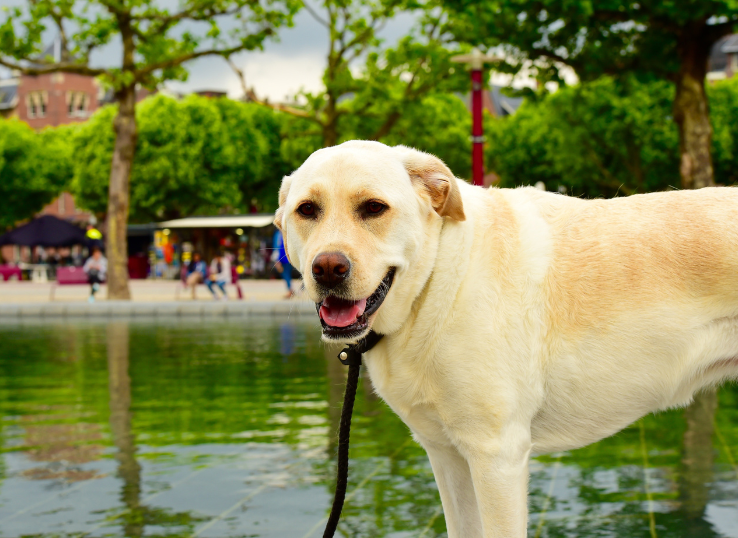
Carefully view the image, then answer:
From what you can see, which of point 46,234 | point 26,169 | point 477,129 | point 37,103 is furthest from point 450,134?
point 37,103

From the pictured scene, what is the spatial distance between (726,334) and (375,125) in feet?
132

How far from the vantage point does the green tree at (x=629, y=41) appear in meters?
16.9

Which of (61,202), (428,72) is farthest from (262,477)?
(61,202)

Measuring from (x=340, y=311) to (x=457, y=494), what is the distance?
840 mm

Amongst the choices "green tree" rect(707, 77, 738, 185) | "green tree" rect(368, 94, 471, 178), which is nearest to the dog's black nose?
"green tree" rect(368, 94, 471, 178)

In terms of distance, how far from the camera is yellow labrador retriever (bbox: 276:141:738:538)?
2877 mm

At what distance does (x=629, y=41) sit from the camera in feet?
61.1

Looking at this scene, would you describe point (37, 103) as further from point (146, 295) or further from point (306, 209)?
point (306, 209)

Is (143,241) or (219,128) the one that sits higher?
(219,128)

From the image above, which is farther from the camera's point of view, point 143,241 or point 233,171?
point 143,241

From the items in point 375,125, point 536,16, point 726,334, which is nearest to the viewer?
point 726,334

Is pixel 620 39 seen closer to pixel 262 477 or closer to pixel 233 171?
pixel 262 477

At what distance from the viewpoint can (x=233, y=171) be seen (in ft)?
176

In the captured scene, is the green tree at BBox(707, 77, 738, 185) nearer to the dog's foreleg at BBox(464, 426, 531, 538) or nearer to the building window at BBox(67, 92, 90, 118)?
the dog's foreleg at BBox(464, 426, 531, 538)
